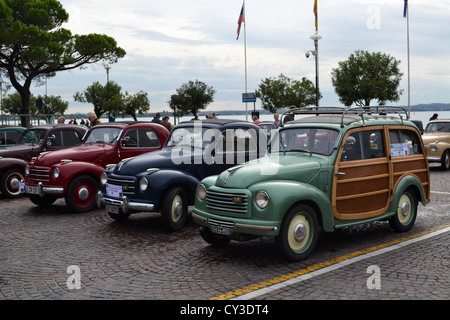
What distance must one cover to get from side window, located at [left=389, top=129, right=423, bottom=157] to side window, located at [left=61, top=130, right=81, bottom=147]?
842cm

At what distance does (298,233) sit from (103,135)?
681 centimetres

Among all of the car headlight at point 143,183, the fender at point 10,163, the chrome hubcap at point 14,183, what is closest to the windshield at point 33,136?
the fender at point 10,163

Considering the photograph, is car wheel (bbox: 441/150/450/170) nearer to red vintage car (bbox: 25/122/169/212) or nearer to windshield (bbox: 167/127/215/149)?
red vintage car (bbox: 25/122/169/212)

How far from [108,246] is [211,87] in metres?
55.3

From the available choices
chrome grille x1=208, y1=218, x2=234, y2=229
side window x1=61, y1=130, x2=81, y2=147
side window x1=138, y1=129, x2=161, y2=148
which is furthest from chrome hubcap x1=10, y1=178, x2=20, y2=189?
chrome grille x1=208, y1=218, x2=234, y2=229

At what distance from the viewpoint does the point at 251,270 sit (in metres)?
6.14

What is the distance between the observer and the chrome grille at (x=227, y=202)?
638 cm

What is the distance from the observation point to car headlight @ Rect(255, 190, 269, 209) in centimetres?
622

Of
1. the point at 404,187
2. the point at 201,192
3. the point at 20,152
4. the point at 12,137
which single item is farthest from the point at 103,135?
the point at 404,187

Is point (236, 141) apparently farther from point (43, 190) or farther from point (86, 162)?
point (43, 190)

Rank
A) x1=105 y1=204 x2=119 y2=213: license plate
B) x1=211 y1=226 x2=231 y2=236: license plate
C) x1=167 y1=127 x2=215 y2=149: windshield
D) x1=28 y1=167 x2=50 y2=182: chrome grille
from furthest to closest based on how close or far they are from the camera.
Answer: x1=28 y1=167 x2=50 y2=182: chrome grille → x1=167 y1=127 x2=215 y2=149: windshield → x1=105 y1=204 x2=119 y2=213: license plate → x1=211 y1=226 x2=231 y2=236: license plate

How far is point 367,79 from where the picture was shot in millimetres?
60750
